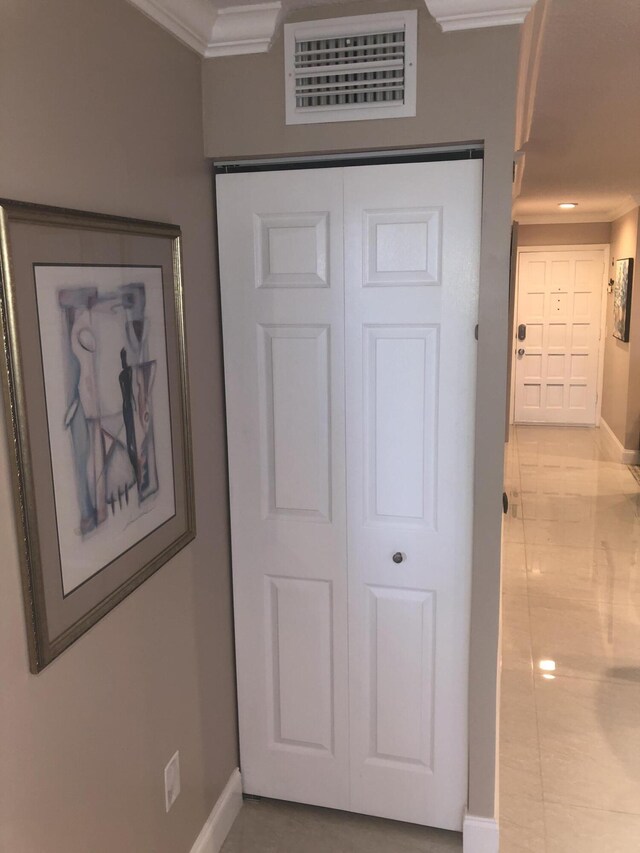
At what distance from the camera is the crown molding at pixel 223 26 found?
1705 millimetres

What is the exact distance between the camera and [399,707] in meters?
2.17

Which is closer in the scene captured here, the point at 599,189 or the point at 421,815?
the point at 421,815

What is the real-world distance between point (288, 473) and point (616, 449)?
5.50 meters

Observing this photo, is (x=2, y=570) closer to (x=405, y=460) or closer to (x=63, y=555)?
(x=63, y=555)

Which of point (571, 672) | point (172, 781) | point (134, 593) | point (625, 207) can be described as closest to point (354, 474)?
point (134, 593)

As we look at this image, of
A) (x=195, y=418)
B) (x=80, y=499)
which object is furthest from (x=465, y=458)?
(x=80, y=499)

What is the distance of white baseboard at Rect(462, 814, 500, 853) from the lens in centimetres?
210

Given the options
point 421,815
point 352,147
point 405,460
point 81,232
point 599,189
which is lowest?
point 421,815

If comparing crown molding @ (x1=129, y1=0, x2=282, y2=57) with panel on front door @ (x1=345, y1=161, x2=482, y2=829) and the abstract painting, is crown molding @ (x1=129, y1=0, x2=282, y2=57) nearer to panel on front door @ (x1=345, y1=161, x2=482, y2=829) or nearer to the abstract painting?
panel on front door @ (x1=345, y1=161, x2=482, y2=829)

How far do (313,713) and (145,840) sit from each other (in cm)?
67

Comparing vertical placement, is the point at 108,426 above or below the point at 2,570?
above

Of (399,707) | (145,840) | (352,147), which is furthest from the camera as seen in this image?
(399,707)

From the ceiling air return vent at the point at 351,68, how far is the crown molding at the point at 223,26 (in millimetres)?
70

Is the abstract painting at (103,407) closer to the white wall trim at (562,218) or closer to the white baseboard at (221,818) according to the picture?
the white baseboard at (221,818)
